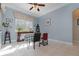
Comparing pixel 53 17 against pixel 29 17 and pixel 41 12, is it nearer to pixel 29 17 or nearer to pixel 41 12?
pixel 41 12

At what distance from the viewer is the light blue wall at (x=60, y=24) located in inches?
107

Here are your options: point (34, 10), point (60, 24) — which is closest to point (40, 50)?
point (60, 24)

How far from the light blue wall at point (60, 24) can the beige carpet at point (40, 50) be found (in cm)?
16

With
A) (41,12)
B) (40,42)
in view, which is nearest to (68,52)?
(40,42)

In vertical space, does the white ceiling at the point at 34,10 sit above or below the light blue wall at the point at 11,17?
above

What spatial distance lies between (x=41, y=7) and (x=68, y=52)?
1.03m

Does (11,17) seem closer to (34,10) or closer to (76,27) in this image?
(34,10)

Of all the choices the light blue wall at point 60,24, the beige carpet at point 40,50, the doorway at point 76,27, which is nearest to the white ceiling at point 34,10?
the light blue wall at point 60,24

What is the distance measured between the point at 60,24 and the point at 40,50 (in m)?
0.67

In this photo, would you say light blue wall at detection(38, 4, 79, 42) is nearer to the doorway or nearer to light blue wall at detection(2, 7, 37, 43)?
the doorway

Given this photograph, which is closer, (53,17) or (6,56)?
(6,56)

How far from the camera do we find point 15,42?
2656 millimetres

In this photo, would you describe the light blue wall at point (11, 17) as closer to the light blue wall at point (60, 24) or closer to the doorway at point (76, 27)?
Result: the light blue wall at point (60, 24)

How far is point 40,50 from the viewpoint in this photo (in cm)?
Answer: 270
